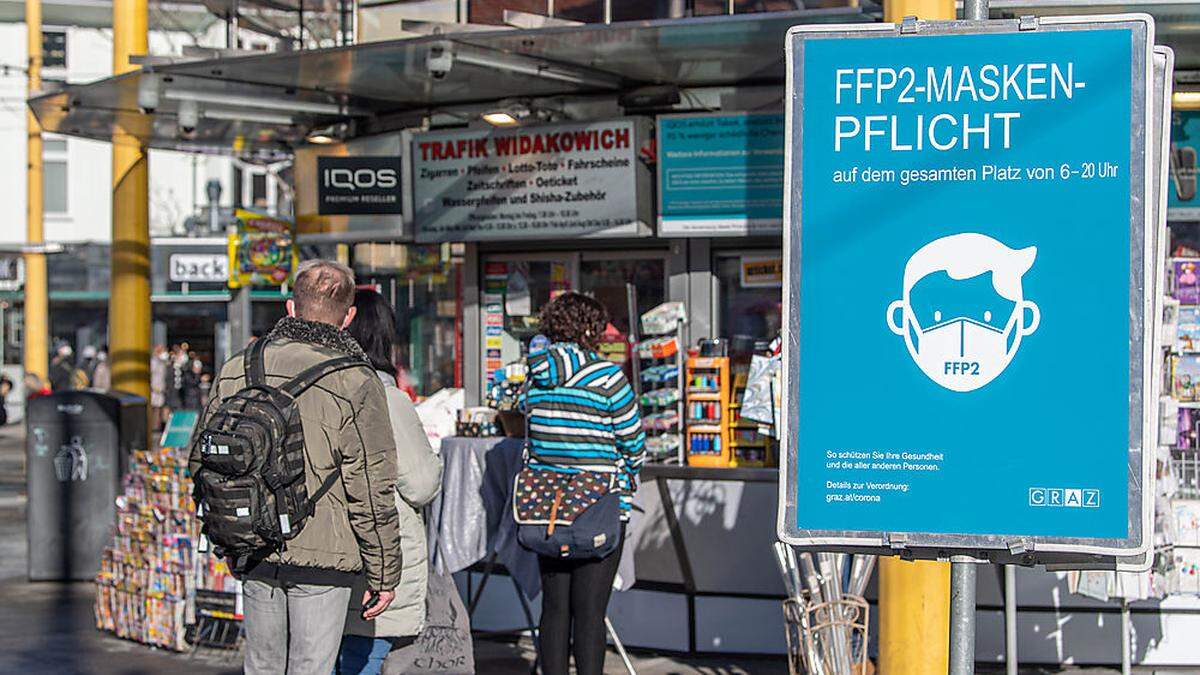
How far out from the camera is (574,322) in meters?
6.25

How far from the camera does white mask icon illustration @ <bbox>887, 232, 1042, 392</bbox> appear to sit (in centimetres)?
370

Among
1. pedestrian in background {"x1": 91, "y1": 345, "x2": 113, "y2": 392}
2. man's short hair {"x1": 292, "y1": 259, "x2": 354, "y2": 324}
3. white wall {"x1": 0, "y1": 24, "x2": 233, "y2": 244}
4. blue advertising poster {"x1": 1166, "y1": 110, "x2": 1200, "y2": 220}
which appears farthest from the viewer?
white wall {"x1": 0, "y1": 24, "x2": 233, "y2": 244}

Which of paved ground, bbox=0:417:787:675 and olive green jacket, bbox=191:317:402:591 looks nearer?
olive green jacket, bbox=191:317:402:591

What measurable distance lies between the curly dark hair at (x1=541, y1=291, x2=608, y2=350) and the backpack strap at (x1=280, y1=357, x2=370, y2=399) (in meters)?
1.75

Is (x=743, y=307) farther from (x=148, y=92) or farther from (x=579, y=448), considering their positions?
(x=148, y=92)

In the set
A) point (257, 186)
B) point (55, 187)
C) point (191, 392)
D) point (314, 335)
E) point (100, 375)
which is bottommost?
point (191, 392)

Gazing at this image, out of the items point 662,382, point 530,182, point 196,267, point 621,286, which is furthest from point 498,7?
point 196,267

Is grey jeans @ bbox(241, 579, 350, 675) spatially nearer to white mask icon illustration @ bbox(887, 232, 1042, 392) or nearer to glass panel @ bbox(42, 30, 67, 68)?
white mask icon illustration @ bbox(887, 232, 1042, 392)

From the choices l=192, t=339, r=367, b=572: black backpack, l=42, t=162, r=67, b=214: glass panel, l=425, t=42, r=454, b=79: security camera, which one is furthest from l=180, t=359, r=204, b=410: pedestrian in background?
l=192, t=339, r=367, b=572: black backpack

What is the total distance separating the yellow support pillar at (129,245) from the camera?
38.5 feet

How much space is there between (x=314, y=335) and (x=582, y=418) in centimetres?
166

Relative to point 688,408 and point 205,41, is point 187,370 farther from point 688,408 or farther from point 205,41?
point 688,408

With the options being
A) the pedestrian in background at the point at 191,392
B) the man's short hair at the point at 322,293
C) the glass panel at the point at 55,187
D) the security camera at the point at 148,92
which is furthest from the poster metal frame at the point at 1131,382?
the glass panel at the point at 55,187

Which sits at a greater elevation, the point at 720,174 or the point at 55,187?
the point at 55,187
